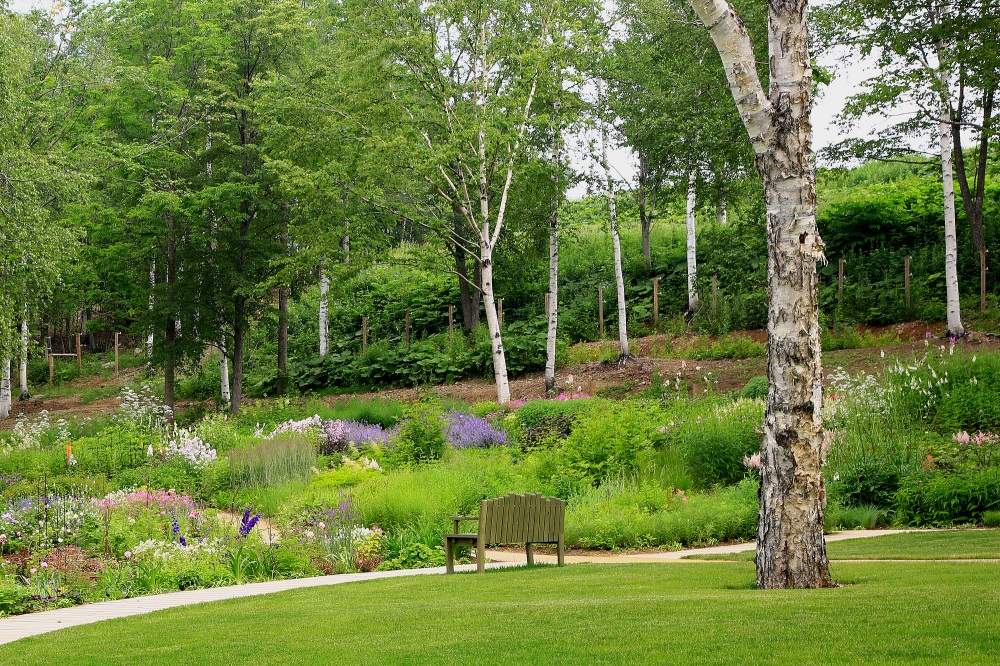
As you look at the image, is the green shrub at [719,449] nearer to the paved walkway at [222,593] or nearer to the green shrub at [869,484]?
the green shrub at [869,484]

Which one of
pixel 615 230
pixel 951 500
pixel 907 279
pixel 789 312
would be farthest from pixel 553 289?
pixel 789 312

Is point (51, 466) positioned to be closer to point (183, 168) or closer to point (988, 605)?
point (183, 168)

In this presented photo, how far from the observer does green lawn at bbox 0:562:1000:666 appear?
4.45 metres

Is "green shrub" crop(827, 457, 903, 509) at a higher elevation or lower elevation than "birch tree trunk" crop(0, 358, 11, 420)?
lower

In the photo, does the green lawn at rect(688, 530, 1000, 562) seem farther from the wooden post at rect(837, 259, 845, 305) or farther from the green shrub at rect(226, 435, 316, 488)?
the wooden post at rect(837, 259, 845, 305)

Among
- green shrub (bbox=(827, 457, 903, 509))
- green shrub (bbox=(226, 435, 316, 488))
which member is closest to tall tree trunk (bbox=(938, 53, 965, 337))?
green shrub (bbox=(827, 457, 903, 509))

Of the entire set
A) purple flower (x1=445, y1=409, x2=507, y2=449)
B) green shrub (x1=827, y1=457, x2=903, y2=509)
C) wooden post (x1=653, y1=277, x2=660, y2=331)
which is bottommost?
green shrub (x1=827, y1=457, x2=903, y2=509)

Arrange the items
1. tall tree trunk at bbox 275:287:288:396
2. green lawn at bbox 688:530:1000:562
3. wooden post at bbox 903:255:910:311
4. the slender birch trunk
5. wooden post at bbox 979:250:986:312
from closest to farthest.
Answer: green lawn at bbox 688:530:1000:562 → wooden post at bbox 979:250:986:312 → the slender birch trunk → wooden post at bbox 903:255:910:311 → tall tree trunk at bbox 275:287:288:396

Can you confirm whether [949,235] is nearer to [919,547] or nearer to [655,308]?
[655,308]

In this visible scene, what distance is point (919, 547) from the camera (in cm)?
902

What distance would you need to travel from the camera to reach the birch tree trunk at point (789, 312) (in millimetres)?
6551

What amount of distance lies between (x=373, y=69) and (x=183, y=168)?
612 cm

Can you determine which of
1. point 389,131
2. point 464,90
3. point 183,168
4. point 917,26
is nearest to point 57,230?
point 183,168

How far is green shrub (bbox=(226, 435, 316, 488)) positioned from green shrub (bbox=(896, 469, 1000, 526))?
8.30 m
